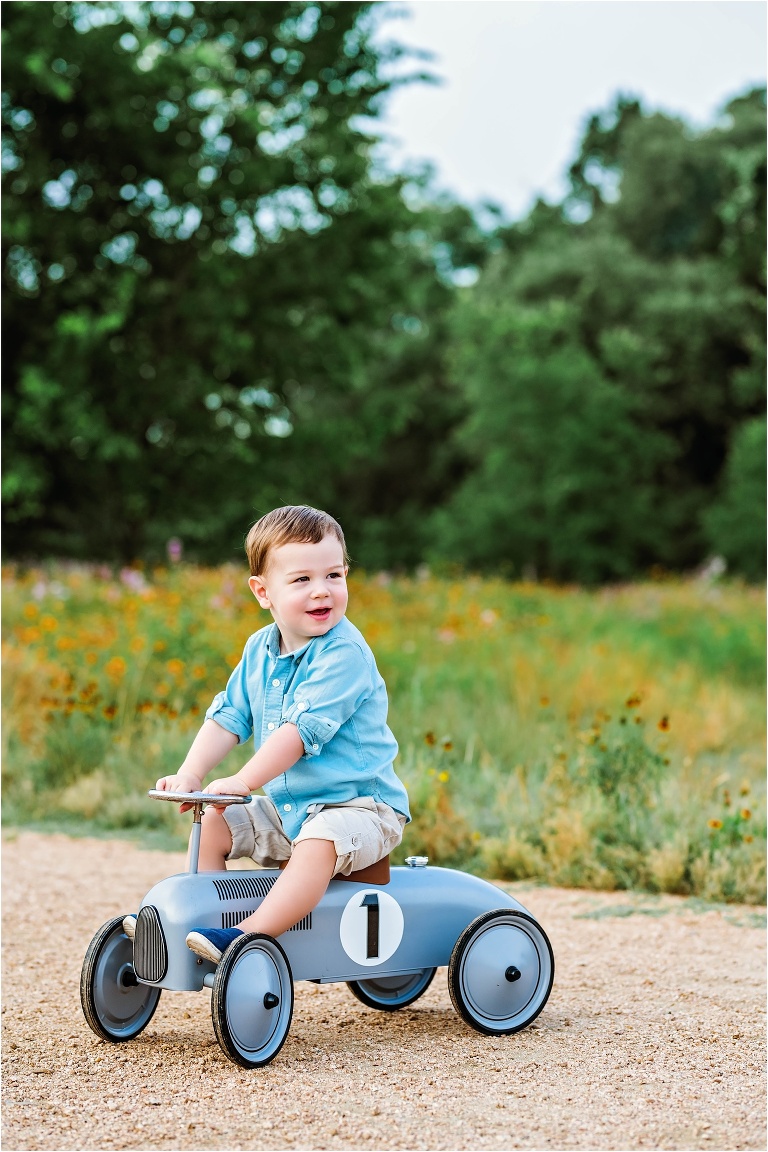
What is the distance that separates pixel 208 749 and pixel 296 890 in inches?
17.7

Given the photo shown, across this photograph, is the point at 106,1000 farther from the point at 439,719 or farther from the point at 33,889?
the point at 439,719

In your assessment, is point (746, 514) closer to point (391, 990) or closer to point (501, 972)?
point (391, 990)

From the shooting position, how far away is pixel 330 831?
125 inches

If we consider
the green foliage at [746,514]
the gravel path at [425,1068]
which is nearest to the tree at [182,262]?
the green foliage at [746,514]

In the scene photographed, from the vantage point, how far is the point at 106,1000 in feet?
10.7

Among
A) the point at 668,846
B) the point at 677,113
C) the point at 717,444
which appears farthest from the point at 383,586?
the point at 677,113

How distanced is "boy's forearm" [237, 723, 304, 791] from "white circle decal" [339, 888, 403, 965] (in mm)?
433

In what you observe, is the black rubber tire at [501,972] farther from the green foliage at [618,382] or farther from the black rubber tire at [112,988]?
the green foliage at [618,382]

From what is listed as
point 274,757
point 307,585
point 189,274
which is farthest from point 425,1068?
point 189,274

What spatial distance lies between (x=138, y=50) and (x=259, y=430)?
204 inches

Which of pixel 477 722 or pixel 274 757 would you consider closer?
pixel 274 757

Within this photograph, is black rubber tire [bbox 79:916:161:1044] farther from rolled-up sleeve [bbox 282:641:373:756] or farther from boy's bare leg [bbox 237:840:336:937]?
rolled-up sleeve [bbox 282:641:373:756]

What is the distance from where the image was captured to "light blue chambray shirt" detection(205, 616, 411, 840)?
3.26 m

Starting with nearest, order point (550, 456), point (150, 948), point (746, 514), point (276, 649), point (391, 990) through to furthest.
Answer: point (150, 948)
point (276, 649)
point (391, 990)
point (746, 514)
point (550, 456)
